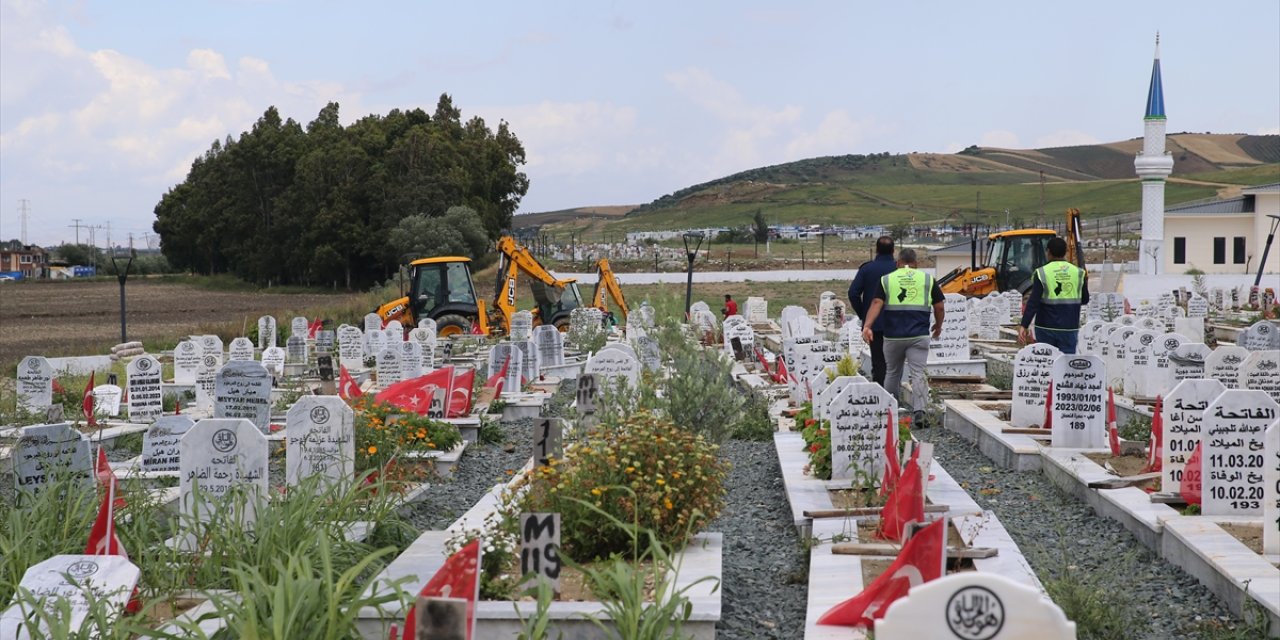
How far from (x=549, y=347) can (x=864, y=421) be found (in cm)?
1138

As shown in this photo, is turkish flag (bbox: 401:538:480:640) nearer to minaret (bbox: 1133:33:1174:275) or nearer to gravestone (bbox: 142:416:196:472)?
gravestone (bbox: 142:416:196:472)

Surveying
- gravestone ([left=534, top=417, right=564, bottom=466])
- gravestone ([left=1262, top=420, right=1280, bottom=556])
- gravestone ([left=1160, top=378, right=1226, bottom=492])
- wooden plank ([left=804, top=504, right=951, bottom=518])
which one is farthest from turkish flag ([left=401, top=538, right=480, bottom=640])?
gravestone ([left=1160, top=378, right=1226, bottom=492])

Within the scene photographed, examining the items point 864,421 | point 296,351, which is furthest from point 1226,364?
point 296,351

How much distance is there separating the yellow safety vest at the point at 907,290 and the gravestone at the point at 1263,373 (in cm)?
271

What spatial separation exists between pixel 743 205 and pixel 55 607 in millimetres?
137525

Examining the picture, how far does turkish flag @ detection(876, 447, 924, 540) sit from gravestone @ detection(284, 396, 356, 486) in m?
3.40

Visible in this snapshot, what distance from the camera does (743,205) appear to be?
141 metres

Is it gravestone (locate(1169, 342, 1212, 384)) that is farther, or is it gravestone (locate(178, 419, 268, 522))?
gravestone (locate(1169, 342, 1212, 384))

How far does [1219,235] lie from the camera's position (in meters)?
51.3

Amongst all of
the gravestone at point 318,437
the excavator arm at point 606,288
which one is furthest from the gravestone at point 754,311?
the gravestone at point 318,437

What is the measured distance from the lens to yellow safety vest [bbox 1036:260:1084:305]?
12083 millimetres

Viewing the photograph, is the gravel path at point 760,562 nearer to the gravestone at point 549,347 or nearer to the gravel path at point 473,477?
the gravel path at point 473,477

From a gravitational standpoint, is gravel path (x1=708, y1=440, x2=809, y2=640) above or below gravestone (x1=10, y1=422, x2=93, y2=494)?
below

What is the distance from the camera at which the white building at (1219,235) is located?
50.3 meters
